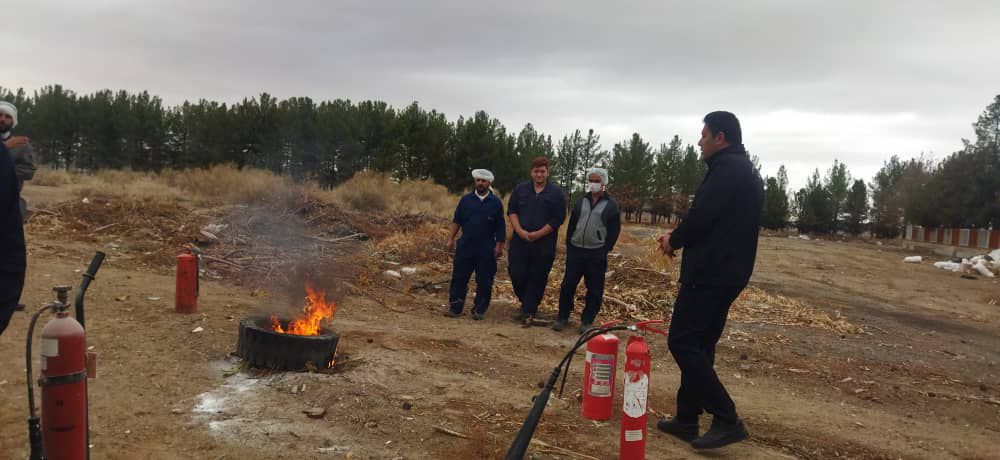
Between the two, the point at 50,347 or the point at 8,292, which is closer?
the point at 8,292

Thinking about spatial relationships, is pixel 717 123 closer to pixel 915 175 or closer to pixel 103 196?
pixel 103 196

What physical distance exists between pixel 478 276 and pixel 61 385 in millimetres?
5694

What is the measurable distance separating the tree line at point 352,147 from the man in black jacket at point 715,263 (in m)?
18.6

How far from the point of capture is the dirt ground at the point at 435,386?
396 cm

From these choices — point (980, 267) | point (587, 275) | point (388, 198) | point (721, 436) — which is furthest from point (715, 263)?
point (980, 267)

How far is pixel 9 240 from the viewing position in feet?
8.53

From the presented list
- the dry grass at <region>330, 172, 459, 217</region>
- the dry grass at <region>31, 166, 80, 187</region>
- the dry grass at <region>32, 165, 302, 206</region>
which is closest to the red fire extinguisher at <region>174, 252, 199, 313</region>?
the dry grass at <region>32, 165, 302, 206</region>

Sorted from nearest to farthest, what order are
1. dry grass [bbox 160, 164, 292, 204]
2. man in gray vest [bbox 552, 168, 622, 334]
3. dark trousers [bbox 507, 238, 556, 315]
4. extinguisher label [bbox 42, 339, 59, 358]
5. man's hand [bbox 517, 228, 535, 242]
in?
extinguisher label [bbox 42, 339, 59, 358] → man in gray vest [bbox 552, 168, 622, 334] → man's hand [bbox 517, 228, 535, 242] → dark trousers [bbox 507, 238, 556, 315] → dry grass [bbox 160, 164, 292, 204]

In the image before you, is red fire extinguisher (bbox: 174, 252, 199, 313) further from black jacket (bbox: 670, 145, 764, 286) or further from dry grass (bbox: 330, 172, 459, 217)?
dry grass (bbox: 330, 172, 459, 217)

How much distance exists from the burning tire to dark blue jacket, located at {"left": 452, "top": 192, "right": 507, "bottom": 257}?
3121mm

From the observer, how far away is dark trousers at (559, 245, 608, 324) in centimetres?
758

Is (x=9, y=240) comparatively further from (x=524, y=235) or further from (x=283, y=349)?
(x=524, y=235)

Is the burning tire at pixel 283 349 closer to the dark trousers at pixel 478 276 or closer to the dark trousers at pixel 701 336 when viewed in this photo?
the dark trousers at pixel 701 336

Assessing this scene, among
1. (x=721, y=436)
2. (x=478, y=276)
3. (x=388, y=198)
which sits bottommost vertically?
(x=721, y=436)
